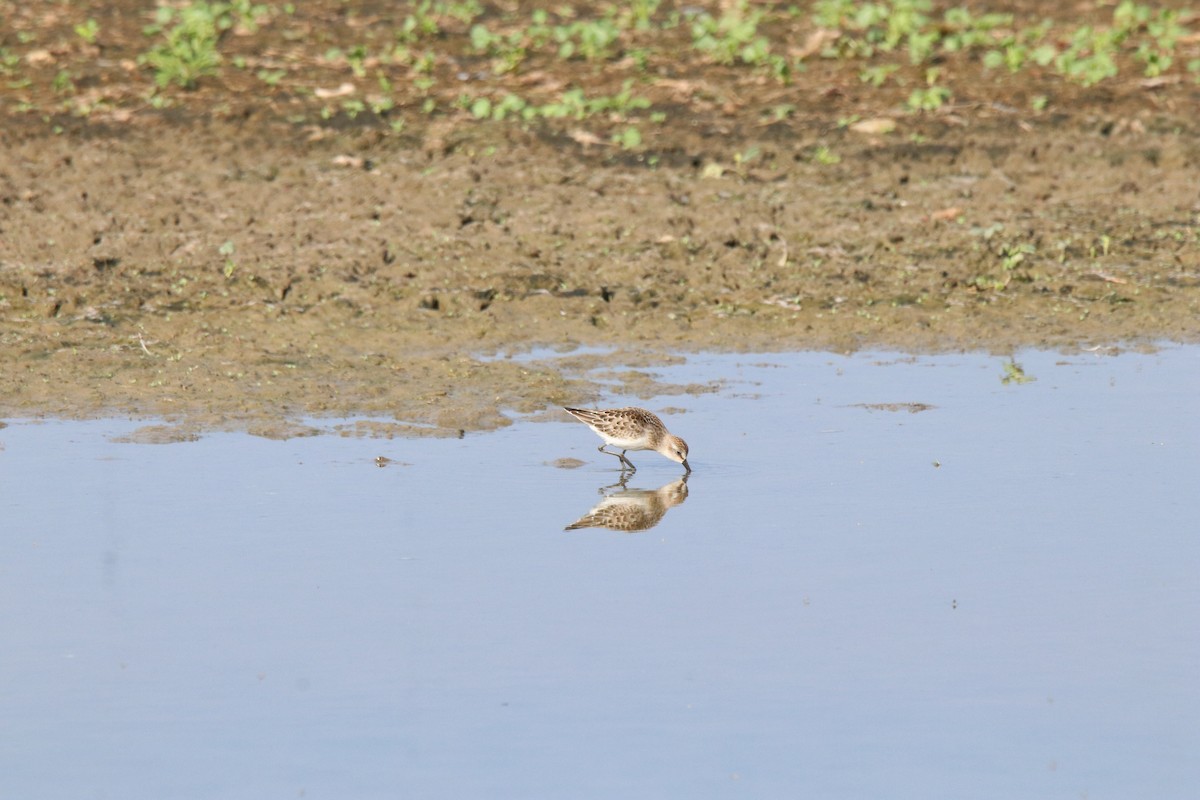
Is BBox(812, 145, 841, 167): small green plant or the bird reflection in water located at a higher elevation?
the bird reflection in water

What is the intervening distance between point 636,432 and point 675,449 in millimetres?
304

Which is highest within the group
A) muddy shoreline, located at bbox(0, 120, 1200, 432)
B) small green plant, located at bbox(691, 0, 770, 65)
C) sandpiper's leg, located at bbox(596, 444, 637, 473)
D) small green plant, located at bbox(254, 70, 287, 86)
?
small green plant, located at bbox(691, 0, 770, 65)

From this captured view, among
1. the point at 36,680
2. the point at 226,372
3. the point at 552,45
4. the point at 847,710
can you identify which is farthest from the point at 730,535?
the point at 552,45

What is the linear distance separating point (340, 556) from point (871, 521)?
Answer: 2727mm

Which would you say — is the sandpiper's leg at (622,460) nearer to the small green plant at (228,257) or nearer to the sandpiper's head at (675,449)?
the sandpiper's head at (675,449)

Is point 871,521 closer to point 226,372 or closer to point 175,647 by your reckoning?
point 175,647

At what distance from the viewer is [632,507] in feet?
33.6

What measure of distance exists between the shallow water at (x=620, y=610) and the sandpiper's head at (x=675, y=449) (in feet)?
0.76

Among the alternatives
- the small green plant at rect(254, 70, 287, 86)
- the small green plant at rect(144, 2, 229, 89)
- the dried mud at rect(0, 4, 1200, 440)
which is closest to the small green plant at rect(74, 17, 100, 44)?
the small green plant at rect(144, 2, 229, 89)

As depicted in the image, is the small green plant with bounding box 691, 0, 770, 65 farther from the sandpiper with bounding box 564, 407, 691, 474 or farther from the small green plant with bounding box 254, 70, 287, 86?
the sandpiper with bounding box 564, 407, 691, 474

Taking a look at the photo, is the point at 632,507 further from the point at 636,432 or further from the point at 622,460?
the point at 622,460

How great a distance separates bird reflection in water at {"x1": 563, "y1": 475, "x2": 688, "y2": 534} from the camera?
32.1 feet

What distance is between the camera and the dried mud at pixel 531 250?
12.9m

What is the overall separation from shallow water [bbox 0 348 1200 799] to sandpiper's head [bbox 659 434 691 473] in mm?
232
